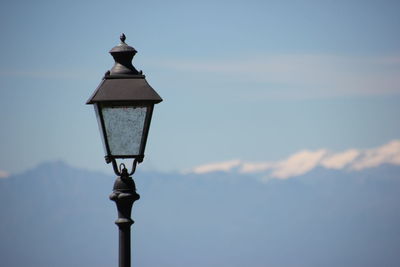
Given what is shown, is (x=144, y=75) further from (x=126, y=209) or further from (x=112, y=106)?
(x=126, y=209)

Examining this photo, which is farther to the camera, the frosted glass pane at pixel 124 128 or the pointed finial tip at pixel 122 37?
the pointed finial tip at pixel 122 37

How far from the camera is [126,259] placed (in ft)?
39.2

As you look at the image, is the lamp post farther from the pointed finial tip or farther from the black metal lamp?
the pointed finial tip

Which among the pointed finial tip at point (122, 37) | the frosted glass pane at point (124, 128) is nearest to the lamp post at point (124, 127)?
the frosted glass pane at point (124, 128)

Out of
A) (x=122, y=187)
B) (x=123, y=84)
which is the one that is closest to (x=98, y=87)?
(x=123, y=84)

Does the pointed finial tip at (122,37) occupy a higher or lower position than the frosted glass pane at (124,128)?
higher

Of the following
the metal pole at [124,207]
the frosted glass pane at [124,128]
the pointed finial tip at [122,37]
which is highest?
the pointed finial tip at [122,37]

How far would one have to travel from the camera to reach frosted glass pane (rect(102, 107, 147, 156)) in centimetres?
1198

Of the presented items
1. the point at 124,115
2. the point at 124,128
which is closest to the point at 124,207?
the point at 124,128

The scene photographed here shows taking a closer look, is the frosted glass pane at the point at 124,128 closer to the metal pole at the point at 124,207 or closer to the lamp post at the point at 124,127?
the lamp post at the point at 124,127

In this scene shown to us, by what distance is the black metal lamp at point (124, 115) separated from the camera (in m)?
12.0

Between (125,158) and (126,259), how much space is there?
3.48 ft

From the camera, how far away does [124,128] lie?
12.0 meters

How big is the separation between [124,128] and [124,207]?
0.85 metres
